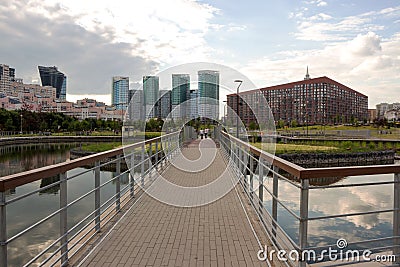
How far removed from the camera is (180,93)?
12258 mm

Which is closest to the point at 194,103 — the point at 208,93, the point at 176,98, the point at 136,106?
the point at 176,98

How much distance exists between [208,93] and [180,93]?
1178 mm

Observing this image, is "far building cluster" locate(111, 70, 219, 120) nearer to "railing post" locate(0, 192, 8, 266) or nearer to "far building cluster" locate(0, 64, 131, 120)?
"railing post" locate(0, 192, 8, 266)

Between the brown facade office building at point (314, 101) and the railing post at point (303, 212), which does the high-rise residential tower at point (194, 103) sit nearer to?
A: the railing post at point (303, 212)

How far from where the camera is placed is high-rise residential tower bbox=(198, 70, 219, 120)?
909 centimetres

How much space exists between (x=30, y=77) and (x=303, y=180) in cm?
A: 19108

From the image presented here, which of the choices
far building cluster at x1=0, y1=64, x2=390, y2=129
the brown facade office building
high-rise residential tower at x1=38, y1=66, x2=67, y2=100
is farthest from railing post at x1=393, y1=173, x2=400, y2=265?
high-rise residential tower at x1=38, y1=66, x2=67, y2=100

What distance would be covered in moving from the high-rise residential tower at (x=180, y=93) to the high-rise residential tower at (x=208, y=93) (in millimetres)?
479

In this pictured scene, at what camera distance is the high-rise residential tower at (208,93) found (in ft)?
29.8

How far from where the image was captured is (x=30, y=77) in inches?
6658

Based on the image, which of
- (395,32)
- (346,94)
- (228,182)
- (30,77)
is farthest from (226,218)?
(30,77)

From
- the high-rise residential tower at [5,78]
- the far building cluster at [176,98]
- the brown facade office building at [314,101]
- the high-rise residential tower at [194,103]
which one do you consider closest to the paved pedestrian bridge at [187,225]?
the far building cluster at [176,98]

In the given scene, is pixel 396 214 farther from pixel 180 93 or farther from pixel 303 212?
pixel 180 93

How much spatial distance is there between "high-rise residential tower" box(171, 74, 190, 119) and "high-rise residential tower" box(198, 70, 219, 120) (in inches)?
18.8
